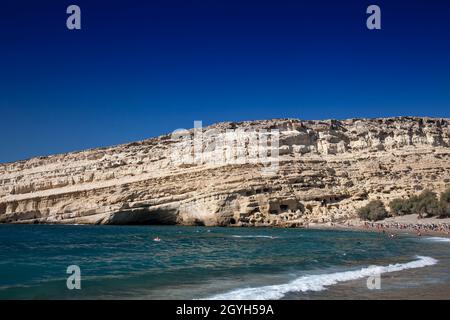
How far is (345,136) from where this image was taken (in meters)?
62.9

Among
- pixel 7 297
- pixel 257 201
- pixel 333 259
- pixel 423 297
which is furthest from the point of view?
pixel 257 201

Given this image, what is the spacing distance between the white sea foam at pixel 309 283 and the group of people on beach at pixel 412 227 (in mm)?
22678

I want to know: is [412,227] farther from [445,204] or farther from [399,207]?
[399,207]

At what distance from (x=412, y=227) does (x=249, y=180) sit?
1934 cm

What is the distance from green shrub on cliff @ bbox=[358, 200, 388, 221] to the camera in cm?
4847

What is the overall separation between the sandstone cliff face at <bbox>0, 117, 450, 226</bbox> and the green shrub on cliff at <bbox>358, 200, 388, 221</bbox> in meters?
2.03

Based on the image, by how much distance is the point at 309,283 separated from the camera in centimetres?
1355

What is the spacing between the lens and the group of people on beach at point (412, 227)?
1564 inches

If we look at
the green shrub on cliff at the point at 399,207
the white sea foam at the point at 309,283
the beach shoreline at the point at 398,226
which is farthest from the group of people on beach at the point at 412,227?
the white sea foam at the point at 309,283

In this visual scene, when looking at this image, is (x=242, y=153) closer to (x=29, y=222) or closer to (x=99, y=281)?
(x=29, y=222)

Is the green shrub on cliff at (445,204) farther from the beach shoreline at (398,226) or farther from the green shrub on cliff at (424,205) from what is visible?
the beach shoreline at (398,226)

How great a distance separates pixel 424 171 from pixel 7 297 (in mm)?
54742
